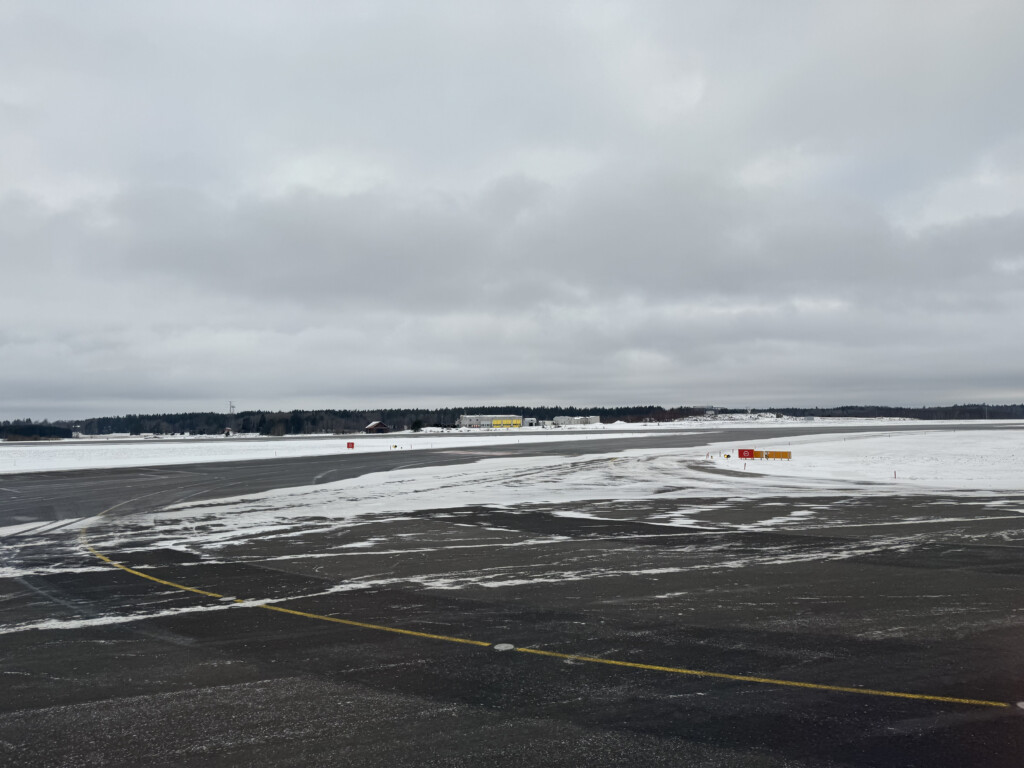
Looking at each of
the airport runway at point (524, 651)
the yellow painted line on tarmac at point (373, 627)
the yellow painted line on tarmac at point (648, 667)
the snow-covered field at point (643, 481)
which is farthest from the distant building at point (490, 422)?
the yellow painted line on tarmac at point (648, 667)

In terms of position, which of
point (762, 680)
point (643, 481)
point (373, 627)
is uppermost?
point (762, 680)

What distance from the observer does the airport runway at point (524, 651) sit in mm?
5949

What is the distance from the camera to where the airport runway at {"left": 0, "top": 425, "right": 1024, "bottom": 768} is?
595 cm

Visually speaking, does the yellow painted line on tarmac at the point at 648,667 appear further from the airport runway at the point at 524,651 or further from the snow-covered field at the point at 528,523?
the snow-covered field at the point at 528,523

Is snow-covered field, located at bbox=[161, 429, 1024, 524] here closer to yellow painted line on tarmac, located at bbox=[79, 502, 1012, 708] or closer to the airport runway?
the airport runway

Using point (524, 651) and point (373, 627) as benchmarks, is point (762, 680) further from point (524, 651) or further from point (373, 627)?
point (373, 627)

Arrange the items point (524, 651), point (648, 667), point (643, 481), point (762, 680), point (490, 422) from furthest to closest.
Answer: point (490, 422) < point (643, 481) < point (524, 651) < point (648, 667) < point (762, 680)

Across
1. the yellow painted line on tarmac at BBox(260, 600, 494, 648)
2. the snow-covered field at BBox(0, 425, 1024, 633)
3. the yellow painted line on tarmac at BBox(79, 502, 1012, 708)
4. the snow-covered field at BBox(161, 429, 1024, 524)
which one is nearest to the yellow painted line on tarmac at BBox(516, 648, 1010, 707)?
the yellow painted line on tarmac at BBox(79, 502, 1012, 708)

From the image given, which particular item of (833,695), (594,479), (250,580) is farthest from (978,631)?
(594,479)

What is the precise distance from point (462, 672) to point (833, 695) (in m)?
3.83

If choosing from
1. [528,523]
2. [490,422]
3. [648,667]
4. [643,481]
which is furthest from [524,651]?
[490,422]

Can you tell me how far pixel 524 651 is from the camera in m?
8.37

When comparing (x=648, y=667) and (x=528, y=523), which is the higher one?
(x=648, y=667)

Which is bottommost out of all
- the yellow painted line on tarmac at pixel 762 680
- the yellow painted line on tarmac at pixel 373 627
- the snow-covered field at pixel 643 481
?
the snow-covered field at pixel 643 481
